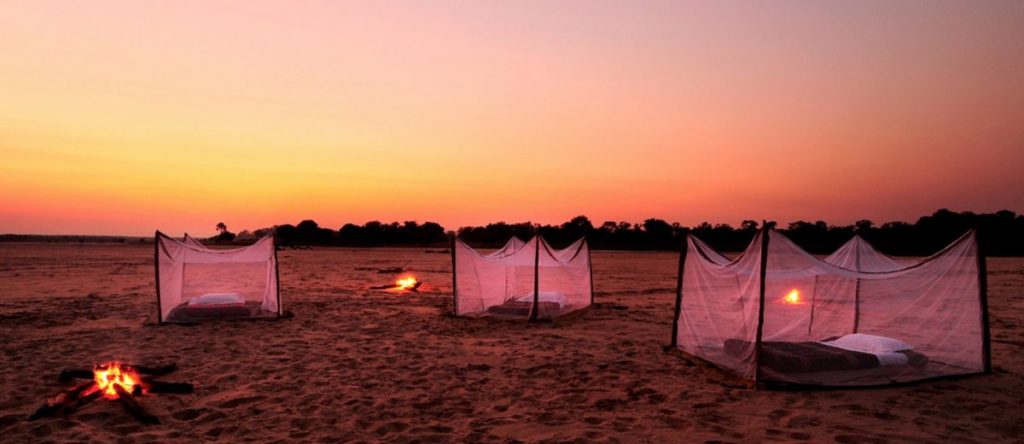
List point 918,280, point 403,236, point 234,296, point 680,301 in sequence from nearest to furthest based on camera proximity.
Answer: point 918,280
point 680,301
point 234,296
point 403,236

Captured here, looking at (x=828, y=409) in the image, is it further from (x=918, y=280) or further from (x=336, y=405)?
(x=336, y=405)

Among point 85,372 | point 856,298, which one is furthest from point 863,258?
point 85,372

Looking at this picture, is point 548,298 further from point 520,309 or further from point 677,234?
point 677,234

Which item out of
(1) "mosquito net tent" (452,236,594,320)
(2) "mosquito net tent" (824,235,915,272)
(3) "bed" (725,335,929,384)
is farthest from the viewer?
(1) "mosquito net tent" (452,236,594,320)

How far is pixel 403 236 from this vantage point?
78750 millimetres

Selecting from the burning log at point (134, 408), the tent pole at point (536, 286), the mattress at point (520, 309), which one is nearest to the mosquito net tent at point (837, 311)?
the tent pole at point (536, 286)

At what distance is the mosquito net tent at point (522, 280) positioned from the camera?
12.6m

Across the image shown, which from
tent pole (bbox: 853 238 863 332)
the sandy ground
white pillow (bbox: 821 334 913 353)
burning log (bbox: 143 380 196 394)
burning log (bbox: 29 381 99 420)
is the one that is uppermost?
tent pole (bbox: 853 238 863 332)

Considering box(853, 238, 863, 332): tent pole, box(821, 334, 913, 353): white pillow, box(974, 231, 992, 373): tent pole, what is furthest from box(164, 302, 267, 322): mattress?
box(974, 231, 992, 373): tent pole

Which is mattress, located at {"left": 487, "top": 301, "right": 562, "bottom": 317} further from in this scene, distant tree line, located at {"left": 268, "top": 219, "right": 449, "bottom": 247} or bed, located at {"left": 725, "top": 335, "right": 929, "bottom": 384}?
distant tree line, located at {"left": 268, "top": 219, "right": 449, "bottom": 247}

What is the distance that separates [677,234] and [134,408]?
66937 mm

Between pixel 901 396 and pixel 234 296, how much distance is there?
12.1m

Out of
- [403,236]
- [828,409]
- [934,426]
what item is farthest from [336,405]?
[403,236]

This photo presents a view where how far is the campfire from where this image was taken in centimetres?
548
